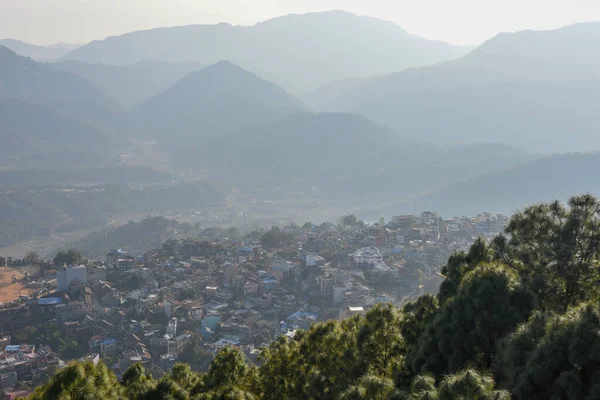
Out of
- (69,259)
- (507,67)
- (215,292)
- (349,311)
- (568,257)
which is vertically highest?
(507,67)

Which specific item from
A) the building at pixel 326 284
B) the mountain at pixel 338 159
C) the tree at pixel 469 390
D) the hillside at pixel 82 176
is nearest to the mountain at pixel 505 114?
the mountain at pixel 338 159

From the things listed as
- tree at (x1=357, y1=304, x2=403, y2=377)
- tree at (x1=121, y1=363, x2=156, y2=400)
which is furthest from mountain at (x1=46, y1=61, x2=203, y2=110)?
tree at (x1=357, y1=304, x2=403, y2=377)

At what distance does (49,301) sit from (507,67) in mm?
122207

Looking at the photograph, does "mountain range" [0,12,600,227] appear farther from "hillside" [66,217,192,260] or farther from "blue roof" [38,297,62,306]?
"blue roof" [38,297,62,306]

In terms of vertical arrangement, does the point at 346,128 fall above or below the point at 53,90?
below

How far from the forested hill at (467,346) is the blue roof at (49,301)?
49.0ft

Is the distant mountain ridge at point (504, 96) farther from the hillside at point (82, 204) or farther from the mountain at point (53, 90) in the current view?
the hillside at point (82, 204)

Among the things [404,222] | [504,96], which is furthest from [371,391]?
[504,96]

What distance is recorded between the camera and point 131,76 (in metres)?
161

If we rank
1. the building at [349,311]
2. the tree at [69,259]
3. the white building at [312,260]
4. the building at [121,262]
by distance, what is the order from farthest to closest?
the tree at [69,259] → the building at [121,262] → the white building at [312,260] → the building at [349,311]

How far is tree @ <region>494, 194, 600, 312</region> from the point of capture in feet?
17.4

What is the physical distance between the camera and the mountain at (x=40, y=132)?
79.8 metres

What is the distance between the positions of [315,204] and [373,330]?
5273 centimetres

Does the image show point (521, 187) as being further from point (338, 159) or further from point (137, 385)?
point (137, 385)
